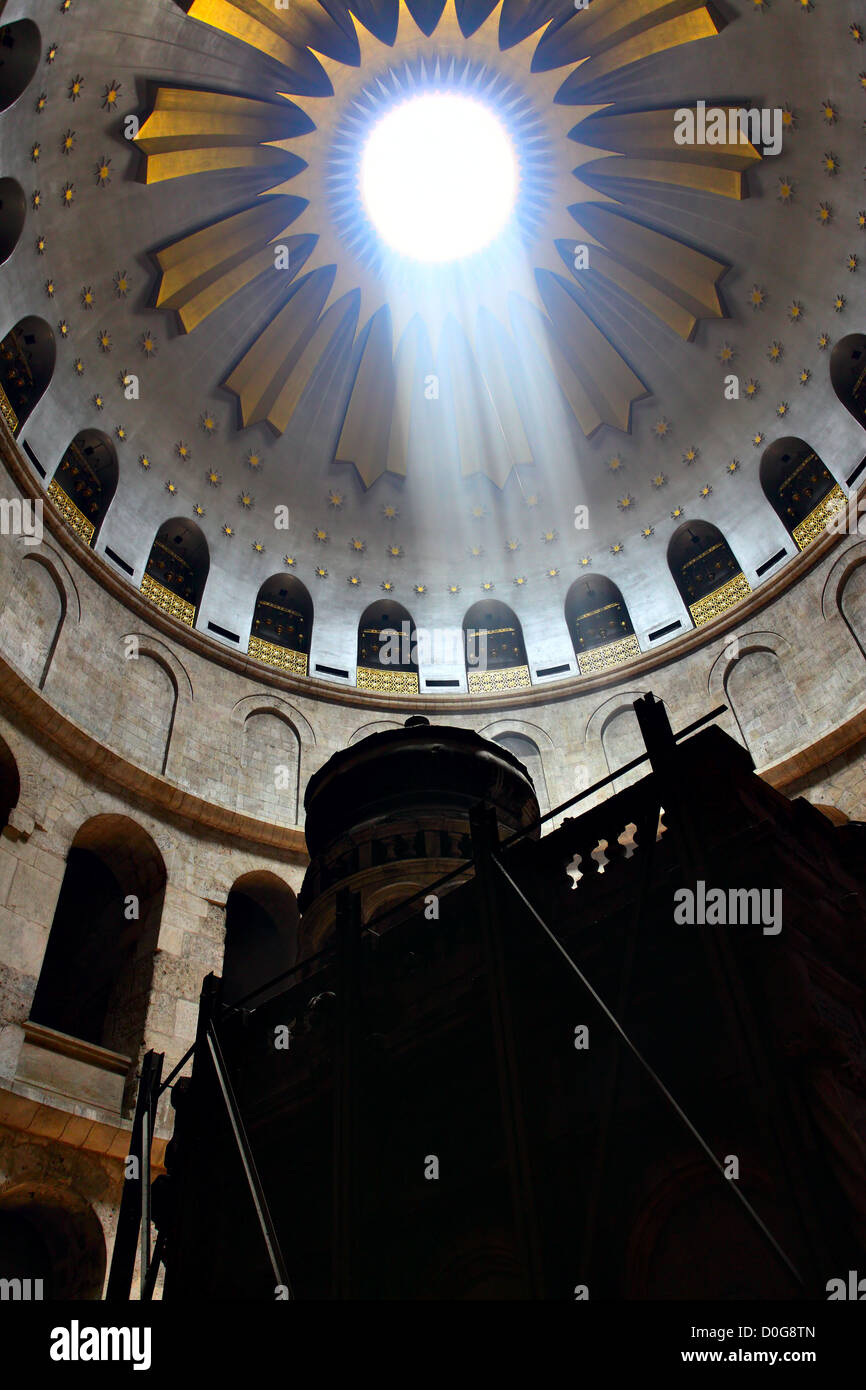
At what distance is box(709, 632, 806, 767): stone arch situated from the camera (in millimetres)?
18188

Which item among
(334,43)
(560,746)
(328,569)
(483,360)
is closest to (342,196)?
(334,43)

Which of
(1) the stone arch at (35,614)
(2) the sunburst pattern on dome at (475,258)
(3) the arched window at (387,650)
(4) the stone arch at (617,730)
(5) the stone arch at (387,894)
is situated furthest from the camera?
Answer: (3) the arched window at (387,650)

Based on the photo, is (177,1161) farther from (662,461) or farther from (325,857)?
(662,461)

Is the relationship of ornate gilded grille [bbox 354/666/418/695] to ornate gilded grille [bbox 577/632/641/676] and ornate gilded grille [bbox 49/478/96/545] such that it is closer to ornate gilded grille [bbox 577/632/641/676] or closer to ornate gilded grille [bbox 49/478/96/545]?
ornate gilded grille [bbox 577/632/641/676]

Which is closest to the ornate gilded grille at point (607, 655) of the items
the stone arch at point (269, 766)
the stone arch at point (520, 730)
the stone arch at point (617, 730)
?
the stone arch at point (617, 730)

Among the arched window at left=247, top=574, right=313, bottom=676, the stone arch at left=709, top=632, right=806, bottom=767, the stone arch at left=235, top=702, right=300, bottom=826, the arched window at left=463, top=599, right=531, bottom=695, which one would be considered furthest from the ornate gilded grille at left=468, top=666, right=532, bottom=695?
the stone arch at left=235, top=702, right=300, bottom=826

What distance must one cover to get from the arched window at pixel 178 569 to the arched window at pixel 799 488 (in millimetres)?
11899

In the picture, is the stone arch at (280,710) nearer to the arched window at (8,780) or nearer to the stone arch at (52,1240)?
the arched window at (8,780)

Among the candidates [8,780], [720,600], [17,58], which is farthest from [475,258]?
[8,780]

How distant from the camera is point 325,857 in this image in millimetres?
12188

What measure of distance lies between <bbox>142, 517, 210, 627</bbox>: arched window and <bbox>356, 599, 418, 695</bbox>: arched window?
3.78 metres

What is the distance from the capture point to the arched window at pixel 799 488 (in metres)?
19.9

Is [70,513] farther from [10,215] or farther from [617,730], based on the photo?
[617,730]

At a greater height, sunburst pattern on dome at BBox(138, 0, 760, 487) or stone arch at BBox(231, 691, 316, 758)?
sunburst pattern on dome at BBox(138, 0, 760, 487)
